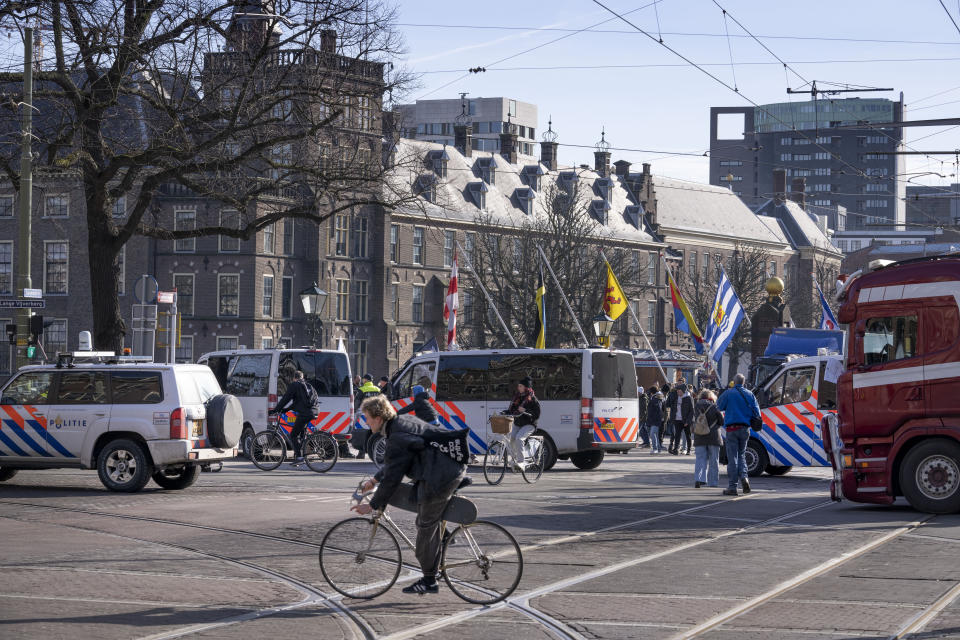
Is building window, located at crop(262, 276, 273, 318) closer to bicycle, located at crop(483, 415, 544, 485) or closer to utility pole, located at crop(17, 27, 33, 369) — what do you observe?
utility pole, located at crop(17, 27, 33, 369)

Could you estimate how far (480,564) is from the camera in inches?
385

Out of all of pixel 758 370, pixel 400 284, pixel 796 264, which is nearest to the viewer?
pixel 758 370

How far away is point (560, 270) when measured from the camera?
61438 mm

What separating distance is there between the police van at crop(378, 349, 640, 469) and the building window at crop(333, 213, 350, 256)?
148 ft

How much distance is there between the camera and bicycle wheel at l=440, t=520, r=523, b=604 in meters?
9.59

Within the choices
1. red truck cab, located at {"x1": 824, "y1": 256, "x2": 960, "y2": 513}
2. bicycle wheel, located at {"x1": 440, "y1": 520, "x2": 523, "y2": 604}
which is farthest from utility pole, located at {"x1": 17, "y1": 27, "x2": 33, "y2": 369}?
bicycle wheel, located at {"x1": 440, "y1": 520, "x2": 523, "y2": 604}

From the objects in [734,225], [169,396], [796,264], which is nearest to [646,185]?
[734,225]

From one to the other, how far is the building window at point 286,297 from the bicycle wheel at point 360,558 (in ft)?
189

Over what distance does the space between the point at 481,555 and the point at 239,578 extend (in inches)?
90.1

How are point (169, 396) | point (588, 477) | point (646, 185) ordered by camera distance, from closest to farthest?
point (169, 396) < point (588, 477) < point (646, 185)

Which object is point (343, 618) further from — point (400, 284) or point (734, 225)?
point (734, 225)

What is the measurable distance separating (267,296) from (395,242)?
1156cm

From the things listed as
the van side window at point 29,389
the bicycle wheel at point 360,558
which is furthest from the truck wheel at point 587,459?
the bicycle wheel at point 360,558

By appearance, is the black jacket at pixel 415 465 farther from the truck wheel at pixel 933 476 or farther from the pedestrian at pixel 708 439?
the pedestrian at pixel 708 439
